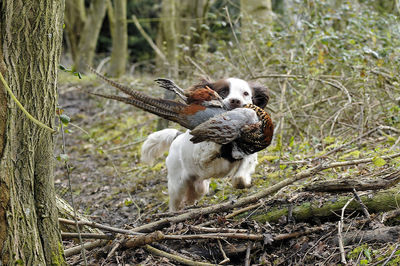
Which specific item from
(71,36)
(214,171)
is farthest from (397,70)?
(71,36)

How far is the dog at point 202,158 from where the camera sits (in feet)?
15.0

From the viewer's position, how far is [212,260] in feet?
11.1

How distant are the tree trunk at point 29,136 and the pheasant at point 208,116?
2.74ft

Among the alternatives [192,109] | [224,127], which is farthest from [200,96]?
[224,127]

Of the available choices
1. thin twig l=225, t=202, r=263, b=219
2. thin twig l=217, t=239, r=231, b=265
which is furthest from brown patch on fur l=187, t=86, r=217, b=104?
thin twig l=217, t=239, r=231, b=265

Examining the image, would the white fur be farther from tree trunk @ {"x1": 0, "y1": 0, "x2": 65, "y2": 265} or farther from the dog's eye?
tree trunk @ {"x1": 0, "y1": 0, "x2": 65, "y2": 265}

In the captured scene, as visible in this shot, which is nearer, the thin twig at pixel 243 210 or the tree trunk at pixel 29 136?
the tree trunk at pixel 29 136

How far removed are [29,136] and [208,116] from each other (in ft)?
5.15

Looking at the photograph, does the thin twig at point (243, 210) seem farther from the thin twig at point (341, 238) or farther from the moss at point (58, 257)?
the moss at point (58, 257)

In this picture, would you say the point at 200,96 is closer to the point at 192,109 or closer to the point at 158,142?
the point at 192,109

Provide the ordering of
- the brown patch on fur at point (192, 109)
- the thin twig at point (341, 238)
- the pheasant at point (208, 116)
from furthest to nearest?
the brown patch on fur at point (192, 109) → the pheasant at point (208, 116) → the thin twig at point (341, 238)

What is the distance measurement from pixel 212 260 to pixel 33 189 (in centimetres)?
138

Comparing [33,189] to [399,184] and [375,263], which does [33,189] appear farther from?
[399,184]

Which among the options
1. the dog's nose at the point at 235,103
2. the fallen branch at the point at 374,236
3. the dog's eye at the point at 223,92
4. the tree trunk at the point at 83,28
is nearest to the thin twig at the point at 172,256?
the fallen branch at the point at 374,236
